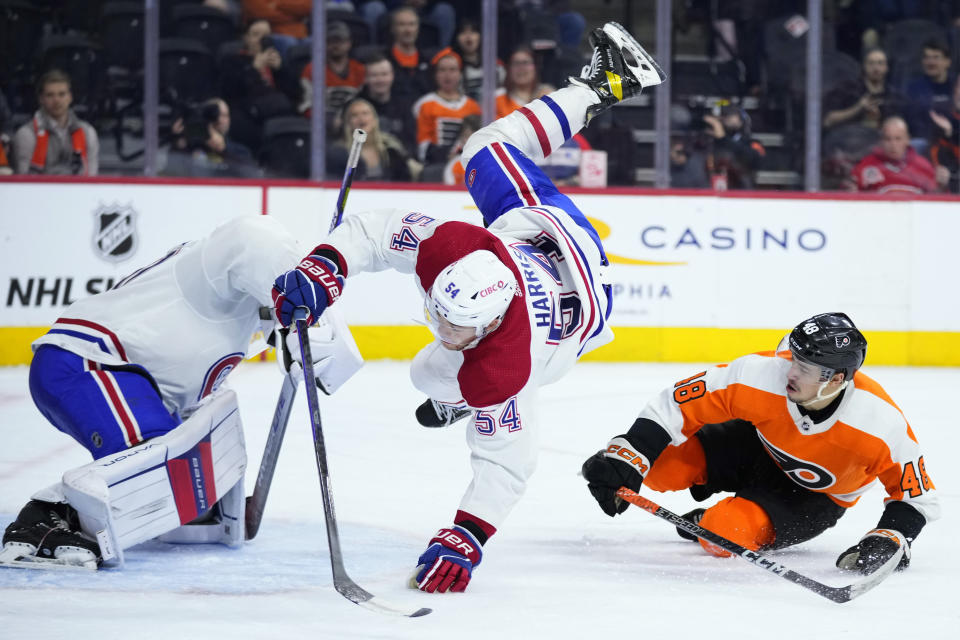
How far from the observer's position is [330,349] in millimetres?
2701

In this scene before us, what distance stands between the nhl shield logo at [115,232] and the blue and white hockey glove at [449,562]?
374 cm

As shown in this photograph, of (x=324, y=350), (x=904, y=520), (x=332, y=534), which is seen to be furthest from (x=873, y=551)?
(x=324, y=350)

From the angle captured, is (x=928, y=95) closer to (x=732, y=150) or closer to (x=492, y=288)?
(x=732, y=150)

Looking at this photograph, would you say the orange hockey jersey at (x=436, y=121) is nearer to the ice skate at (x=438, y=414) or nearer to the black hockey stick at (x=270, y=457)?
the ice skate at (x=438, y=414)

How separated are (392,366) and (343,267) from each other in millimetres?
3434

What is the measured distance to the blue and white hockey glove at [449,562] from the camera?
2.50 metres

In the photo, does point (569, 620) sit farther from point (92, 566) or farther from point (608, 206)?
point (608, 206)

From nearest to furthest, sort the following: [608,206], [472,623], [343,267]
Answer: [472,623] → [343,267] → [608,206]

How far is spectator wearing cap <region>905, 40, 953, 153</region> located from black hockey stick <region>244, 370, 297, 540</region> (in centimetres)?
448

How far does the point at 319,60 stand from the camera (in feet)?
20.0

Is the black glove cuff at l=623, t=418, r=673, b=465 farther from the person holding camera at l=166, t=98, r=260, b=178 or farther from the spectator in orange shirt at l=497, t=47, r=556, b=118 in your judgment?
the person holding camera at l=166, t=98, r=260, b=178

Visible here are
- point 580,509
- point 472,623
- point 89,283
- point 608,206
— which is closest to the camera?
point 472,623

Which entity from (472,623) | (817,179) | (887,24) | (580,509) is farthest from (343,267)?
(887,24)

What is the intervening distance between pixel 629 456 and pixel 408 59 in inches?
152
